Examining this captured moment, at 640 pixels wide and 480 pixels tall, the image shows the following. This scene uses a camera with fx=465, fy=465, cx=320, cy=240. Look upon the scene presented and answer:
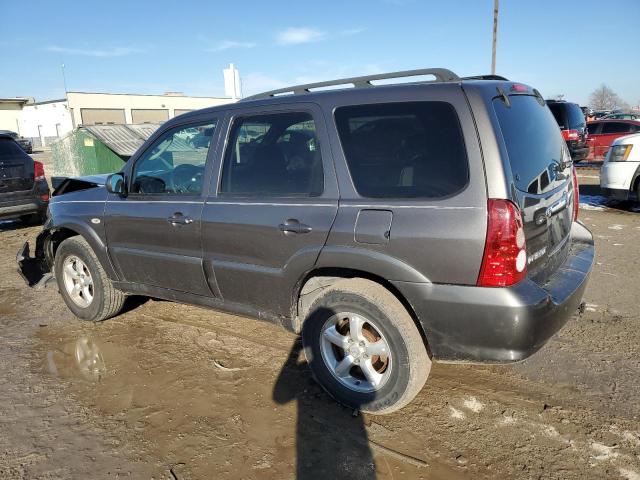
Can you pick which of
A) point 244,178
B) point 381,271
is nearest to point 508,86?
point 381,271

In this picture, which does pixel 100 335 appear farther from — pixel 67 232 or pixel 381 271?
pixel 381 271

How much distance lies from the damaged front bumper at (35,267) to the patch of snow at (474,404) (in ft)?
13.5

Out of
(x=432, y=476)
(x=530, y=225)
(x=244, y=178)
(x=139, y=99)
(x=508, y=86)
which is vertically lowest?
(x=432, y=476)

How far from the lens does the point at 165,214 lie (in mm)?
3469

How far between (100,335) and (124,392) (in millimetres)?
1146

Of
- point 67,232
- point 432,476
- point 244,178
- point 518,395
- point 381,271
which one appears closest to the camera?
point 432,476

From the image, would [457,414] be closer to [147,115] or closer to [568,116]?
[568,116]

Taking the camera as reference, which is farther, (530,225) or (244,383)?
(244,383)

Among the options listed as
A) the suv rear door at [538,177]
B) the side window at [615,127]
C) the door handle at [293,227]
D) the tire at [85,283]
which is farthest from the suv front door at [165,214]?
the side window at [615,127]

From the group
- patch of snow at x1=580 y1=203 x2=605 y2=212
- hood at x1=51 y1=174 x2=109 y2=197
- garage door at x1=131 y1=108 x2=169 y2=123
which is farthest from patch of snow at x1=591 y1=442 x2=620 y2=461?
garage door at x1=131 y1=108 x2=169 y2=123

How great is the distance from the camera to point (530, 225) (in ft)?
7.90

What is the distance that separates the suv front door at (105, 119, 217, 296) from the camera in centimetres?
338

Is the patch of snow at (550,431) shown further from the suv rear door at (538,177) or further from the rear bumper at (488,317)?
the suv rear door at (538,177)

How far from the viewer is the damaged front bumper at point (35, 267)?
15.5ft
